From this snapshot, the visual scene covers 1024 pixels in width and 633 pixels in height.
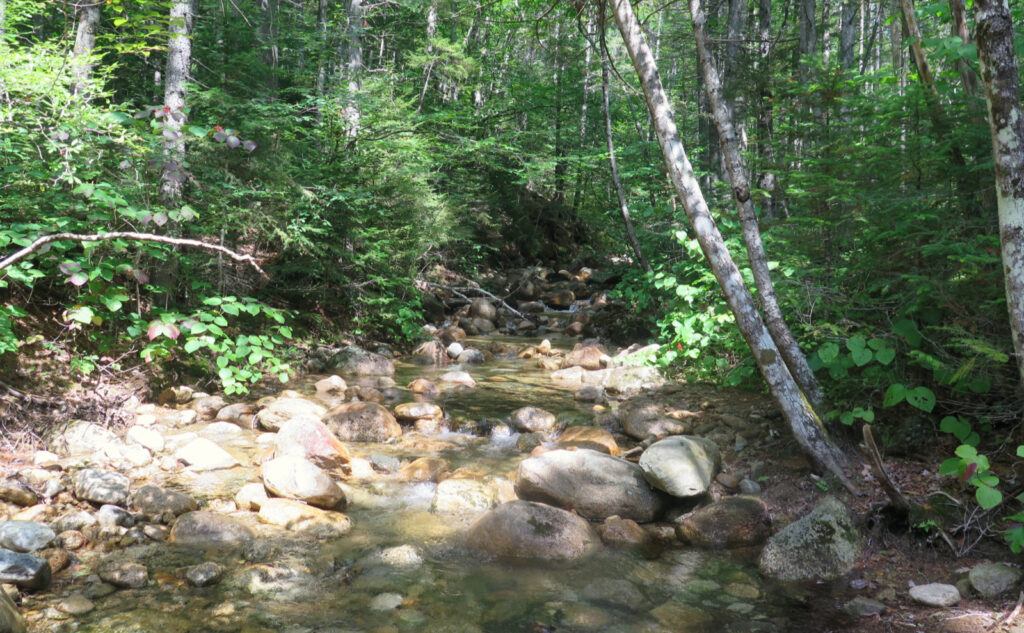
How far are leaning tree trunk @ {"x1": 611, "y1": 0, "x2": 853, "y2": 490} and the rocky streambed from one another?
67 centimetres

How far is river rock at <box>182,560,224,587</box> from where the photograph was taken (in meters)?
3.70

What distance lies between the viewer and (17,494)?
4.25 metres

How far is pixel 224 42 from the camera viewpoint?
15.4 meters

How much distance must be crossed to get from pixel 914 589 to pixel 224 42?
17597 millimetres

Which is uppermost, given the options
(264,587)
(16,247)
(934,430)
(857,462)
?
(16,247)

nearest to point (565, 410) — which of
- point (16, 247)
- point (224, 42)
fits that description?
point (16, 247)

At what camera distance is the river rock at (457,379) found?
932 centimetres

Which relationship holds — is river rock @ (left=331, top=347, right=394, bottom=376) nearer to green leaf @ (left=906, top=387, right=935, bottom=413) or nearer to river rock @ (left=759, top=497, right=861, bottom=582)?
river rock @ (left=759, top=497, right=861, bottom=582)

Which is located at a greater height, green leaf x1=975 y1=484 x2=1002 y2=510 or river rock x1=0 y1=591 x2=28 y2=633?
green leaf x1=975 y1=484 x2=1002 y2=510

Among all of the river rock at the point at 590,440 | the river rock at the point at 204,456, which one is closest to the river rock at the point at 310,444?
the river rock at the point at 204,456

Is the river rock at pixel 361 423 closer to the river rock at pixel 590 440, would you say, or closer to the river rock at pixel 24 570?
the river rock at pixel 590 440

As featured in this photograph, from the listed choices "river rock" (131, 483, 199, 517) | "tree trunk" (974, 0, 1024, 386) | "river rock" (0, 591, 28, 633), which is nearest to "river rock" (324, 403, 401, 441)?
"river rock" (131, 483, 199, 517)

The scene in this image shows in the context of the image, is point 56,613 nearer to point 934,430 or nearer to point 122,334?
point 122,334

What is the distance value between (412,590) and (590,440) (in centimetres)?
290
